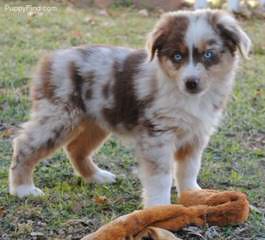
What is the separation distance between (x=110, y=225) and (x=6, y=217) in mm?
1015

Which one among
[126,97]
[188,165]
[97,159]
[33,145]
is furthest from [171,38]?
[97,159]

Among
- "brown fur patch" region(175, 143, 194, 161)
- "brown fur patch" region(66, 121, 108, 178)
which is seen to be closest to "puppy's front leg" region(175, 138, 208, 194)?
"brown fur patch" region(175, 143, 194, 161)

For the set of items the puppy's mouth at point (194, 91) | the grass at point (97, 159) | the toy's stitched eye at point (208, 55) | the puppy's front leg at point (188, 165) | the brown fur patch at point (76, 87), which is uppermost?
the toy's stitched eye at point (208, 55)

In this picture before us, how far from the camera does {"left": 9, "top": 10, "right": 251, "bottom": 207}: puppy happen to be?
5305 millimetres

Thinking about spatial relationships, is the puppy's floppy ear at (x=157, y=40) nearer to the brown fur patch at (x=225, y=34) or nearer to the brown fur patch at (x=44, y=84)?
the brown fur patch at (x=225, y=34)

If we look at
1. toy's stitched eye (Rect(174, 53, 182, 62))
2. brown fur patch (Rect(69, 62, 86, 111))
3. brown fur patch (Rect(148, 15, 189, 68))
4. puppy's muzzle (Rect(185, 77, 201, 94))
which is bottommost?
brown fur patch (Rect(69, 62, 86, 111))

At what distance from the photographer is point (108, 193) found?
598 cm

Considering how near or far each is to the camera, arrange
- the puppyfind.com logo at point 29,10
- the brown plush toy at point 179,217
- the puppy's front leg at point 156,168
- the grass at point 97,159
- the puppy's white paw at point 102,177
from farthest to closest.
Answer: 1. the puppyfind.com logo at point 29,10
2. the puppy's white paw at point 102,177
3. the puppy's front leg at point 156,168
4. the grass at point 97,159
5. the brown plush toy at point 179,217

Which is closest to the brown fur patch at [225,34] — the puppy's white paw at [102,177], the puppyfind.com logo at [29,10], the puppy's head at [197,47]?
the puppy's head at [197,47]

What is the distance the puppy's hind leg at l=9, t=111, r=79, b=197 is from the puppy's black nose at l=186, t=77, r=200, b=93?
3.69 ft

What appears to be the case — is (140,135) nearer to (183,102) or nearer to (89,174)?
(183,102)

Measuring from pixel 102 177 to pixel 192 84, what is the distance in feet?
5.06

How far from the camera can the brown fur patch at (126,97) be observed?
220 inches

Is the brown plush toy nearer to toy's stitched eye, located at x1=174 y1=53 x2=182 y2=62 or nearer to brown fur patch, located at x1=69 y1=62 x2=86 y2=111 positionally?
toy's stitched eye, located at x1=174 y1=53 x2=182 y2=62
